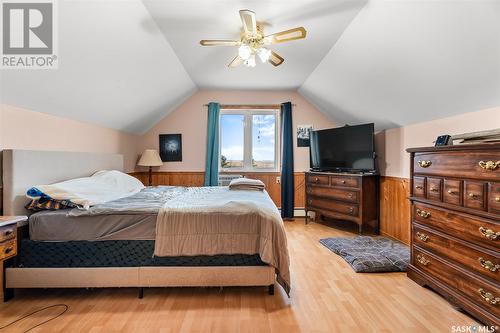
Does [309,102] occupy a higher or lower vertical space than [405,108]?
higher

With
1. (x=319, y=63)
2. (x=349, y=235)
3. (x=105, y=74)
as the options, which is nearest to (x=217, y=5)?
(x=105, y=74)

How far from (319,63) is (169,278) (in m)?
3.25

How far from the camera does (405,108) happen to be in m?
2.98

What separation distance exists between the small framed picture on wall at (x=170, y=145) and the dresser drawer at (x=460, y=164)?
3.90 metres

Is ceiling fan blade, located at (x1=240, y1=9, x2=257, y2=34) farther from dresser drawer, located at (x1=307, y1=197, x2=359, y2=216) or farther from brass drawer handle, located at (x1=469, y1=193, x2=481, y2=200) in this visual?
dresser drawer, located at (x1=307, y1=197, x2=359, y2=216)

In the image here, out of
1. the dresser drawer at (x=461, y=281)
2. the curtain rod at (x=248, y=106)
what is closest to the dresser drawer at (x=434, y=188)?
the dresser drawer at (x=461, y=281)

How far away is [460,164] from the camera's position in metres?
1.80

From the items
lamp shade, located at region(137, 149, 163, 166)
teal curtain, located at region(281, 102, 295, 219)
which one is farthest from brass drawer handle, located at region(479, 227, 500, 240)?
lamp shade, located at region(137, 149, 163, 166)

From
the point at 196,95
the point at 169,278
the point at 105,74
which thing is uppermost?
the point at 196,95

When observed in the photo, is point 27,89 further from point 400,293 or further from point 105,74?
point 400,293

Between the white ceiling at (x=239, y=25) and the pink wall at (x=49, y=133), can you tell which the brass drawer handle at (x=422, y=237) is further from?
the pink wall at (x=49, y=133)

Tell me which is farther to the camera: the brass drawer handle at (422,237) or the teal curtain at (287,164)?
the teal curtain at (287,164)

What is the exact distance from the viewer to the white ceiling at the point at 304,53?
1.90 metres

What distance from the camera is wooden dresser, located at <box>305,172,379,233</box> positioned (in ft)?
12.0
